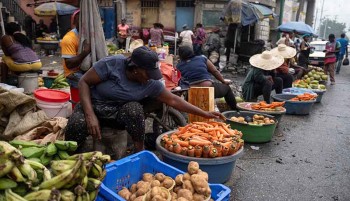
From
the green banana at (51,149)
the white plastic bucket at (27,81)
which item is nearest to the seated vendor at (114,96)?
the green banana at (51,149)

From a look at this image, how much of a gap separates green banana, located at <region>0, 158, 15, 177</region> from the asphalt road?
2.48 metres

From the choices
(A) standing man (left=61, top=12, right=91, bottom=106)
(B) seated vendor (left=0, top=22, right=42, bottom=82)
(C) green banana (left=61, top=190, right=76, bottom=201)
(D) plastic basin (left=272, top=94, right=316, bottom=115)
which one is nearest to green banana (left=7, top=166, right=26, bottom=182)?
(C) green banana (left=61, top=190, right=76, bottom=201)

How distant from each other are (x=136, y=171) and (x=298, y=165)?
2654 mm

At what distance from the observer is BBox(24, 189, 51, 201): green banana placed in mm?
1779

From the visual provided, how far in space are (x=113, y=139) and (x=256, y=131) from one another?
2.43 metres

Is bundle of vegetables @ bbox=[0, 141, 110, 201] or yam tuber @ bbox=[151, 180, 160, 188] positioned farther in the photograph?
yam tuber @ bbox=[151, 180, 160, 188]

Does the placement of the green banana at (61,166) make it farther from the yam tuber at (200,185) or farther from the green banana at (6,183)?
the yam tuber at (200,185)

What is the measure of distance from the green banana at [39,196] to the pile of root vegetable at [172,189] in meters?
0.87

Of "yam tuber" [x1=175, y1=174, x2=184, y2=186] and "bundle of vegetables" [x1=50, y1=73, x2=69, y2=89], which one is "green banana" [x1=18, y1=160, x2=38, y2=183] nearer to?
"yam tuber" [x1=175, y1=174, x2=184, y2=186]

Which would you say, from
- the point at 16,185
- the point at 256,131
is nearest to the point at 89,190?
the point at 16,185

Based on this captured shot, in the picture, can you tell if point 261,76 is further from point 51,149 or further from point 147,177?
point 51,149

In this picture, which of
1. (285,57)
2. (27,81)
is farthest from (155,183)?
(285,57)

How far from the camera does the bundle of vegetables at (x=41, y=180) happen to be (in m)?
1.79

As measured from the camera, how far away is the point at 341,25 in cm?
9294
